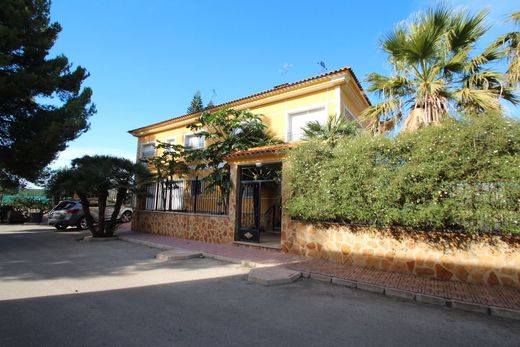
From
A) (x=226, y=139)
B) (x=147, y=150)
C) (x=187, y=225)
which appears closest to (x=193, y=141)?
(x=147, y=150)

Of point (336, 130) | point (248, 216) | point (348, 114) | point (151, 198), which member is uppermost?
point (348, 114)

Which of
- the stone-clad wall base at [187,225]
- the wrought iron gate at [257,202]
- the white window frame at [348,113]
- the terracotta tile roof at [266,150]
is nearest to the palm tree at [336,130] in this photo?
the terracotta tile roof at [266,150]

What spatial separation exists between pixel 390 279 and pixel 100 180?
11025 millimetres

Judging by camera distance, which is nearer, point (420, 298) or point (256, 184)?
point (420, 298)

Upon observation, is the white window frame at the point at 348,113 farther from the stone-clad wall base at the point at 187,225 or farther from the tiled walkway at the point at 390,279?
the tiled walkway at the point at 390,279

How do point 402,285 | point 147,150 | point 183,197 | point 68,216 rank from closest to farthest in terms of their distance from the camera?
1. point 402,285
2. point 183,197
3. point 68,216
4. point 147,150

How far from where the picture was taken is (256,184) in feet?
34.8

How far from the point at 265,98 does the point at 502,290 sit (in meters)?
11.0

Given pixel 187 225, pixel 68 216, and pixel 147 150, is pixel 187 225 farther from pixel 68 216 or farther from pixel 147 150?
pixel 147 150

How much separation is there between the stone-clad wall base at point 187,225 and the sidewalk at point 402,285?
2018 mm

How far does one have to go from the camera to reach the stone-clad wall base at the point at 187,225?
11.0 metres

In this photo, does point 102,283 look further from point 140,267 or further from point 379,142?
point 379,142

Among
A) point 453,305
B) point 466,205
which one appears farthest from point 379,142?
point 453,305

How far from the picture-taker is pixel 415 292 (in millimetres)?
5410
